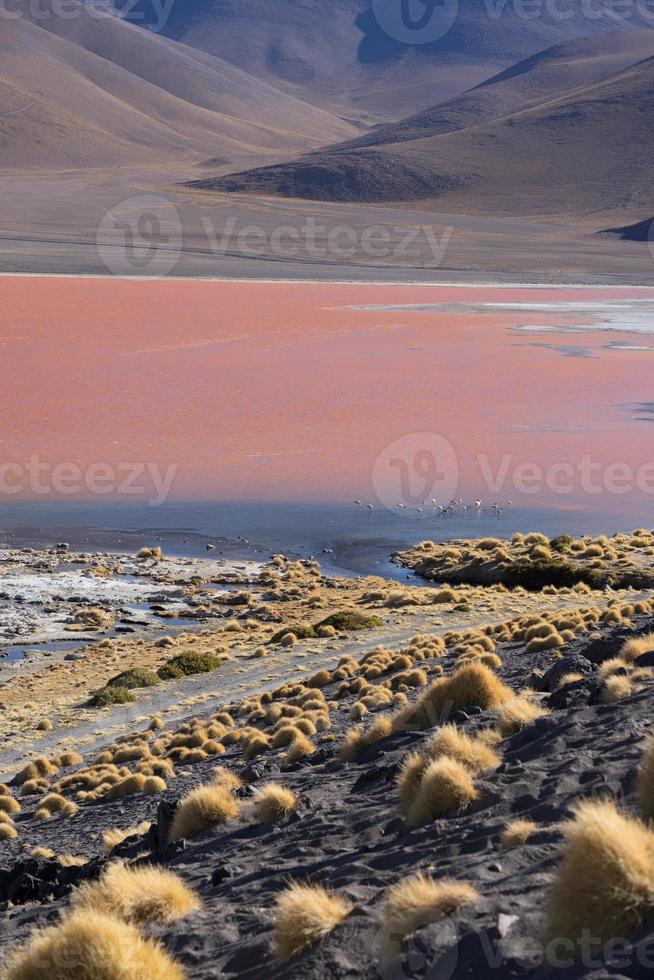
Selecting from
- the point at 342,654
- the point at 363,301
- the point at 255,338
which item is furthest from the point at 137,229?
the point at 342,654

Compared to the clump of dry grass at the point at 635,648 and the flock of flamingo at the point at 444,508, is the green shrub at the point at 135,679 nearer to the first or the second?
the clump of dry grass at the point at 635,648

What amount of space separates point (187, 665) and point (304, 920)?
46.2ft

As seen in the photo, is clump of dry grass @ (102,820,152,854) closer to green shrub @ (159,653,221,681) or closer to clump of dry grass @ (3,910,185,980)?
clump of dry grass @ (3,910,185,980)

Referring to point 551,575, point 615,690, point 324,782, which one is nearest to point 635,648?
point 615,690

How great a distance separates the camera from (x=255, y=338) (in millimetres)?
63688

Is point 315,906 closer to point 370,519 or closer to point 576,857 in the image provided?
point 576,857

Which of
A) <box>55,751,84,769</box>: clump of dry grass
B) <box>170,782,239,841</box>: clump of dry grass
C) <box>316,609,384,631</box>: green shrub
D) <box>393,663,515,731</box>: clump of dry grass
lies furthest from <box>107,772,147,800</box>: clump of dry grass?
<box>316,609,384,631</box>: green shrub

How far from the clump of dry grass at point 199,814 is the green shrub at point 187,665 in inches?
401

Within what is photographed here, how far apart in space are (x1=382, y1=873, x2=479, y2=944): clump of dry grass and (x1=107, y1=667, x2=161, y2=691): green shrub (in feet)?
44.3

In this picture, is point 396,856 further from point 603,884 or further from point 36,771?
point 36,771

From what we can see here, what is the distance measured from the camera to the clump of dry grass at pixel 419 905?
580cm

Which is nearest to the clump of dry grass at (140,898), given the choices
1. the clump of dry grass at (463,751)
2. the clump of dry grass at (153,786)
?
the clump of dry grass at (463,751)

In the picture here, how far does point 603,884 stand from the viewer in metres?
5.07

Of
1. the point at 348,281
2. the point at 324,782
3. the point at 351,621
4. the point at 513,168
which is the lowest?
the point at 351,621
